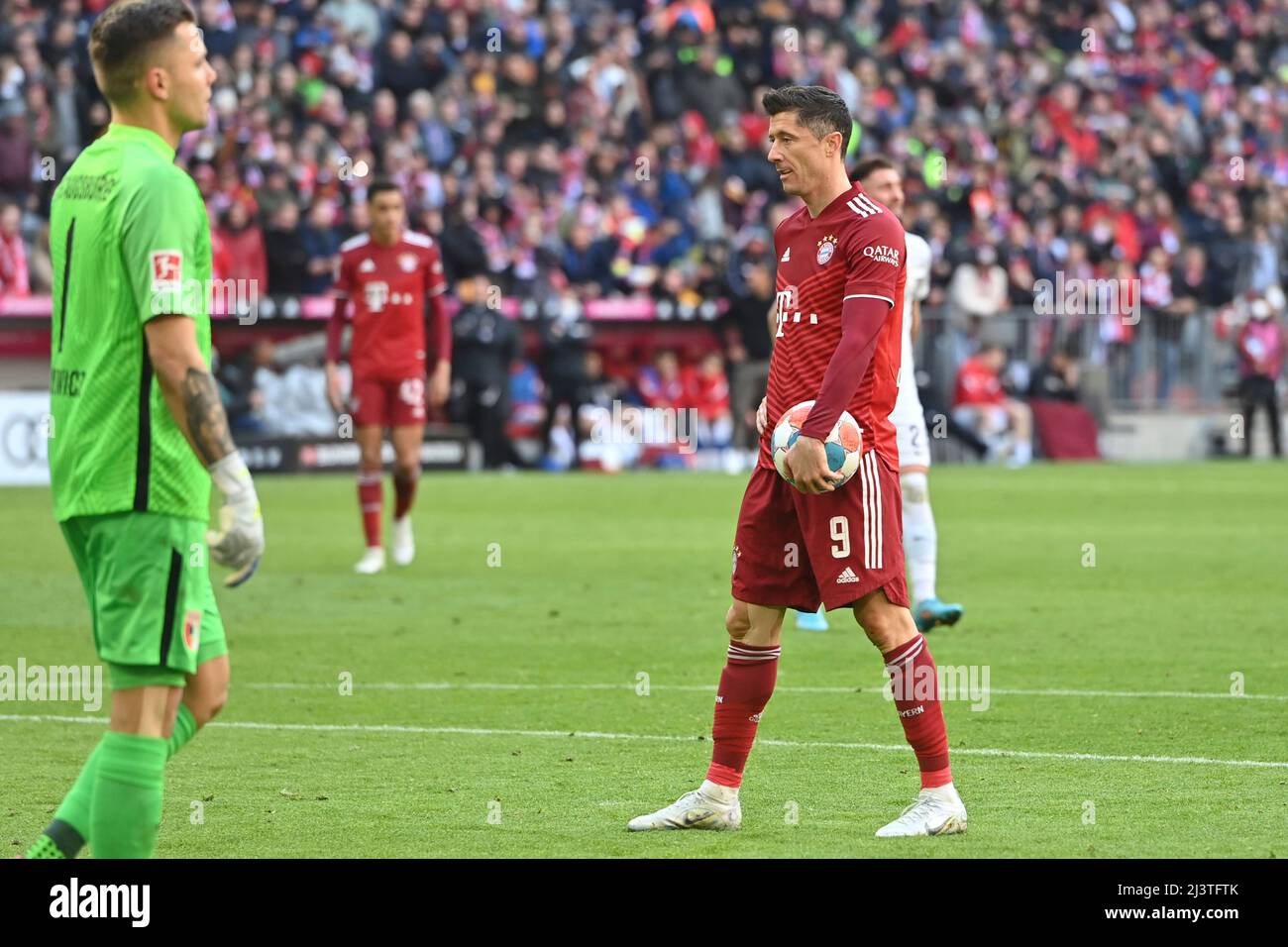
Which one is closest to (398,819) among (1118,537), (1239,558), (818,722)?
(818,722)

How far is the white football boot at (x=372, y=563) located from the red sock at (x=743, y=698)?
8512mm

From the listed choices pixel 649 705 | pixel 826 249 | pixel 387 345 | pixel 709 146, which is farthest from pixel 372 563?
pixel 709 146

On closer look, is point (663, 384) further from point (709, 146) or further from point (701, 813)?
point (701, 813)

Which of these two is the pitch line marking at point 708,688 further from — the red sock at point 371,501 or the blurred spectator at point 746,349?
the blurred spectator at point 746,349

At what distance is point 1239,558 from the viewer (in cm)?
1581

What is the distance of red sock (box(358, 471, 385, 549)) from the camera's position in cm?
1523

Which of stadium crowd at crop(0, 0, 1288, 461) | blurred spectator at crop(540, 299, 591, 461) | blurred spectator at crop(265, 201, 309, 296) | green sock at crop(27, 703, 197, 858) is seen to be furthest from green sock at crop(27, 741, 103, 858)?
blurred spectator at crop(540, 299, 591, 461)

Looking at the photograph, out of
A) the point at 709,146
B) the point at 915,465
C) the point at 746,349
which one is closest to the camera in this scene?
the point at 915,465

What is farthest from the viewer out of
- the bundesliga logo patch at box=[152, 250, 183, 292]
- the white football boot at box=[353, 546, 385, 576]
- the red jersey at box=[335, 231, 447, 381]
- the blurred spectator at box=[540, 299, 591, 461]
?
the blurred spectator at box=[540, 299, 591, 461]

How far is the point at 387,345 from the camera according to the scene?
15336mm

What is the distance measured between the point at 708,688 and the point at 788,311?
130 inches

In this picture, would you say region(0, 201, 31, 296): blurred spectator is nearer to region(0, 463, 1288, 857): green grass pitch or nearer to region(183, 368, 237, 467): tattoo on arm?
region(0, 463, 1288, 857): green grass pitch

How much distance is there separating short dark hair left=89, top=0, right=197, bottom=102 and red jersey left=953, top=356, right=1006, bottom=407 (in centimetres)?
2321
